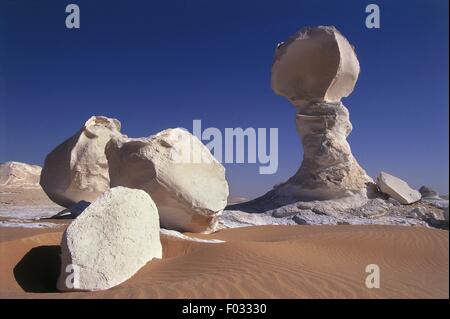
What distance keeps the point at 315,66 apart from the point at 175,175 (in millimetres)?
7204

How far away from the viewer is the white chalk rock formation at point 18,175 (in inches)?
854

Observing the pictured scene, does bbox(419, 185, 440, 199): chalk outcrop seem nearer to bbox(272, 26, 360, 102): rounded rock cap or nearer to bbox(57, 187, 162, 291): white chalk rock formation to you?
Answer: bbox(272, 26, 360, 102): rounded rock cap

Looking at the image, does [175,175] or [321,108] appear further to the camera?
[321,108]

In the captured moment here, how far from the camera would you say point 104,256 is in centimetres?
459

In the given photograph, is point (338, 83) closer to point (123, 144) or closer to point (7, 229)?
point (123, 144)

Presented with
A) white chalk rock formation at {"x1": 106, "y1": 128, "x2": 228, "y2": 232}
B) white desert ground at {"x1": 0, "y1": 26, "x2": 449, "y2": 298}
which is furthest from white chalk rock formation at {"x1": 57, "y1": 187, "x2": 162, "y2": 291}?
white chalk rock formation at {"x1": 106, "y1": 128, "x2": 228, "y2": 232}

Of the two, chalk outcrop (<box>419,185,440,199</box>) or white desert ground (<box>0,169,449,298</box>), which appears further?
chalk outcrop (<box>419,185,440,199</box>)

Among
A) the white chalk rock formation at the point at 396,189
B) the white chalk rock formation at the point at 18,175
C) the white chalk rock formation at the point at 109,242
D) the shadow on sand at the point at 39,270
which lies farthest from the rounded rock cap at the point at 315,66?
the white chalk rock formation at the point at 18,175

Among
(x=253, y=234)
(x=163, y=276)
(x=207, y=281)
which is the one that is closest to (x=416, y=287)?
(x=207, y=281)

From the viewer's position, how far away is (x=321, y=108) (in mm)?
12812

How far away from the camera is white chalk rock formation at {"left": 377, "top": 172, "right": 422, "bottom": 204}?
11516 mm

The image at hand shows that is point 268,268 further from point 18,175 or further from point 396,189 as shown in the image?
point 18,175

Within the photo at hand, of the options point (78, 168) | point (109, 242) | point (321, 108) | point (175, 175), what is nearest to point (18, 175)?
point (78, 168)

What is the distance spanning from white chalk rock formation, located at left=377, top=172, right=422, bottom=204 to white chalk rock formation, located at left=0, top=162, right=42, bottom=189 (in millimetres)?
→ 17860
